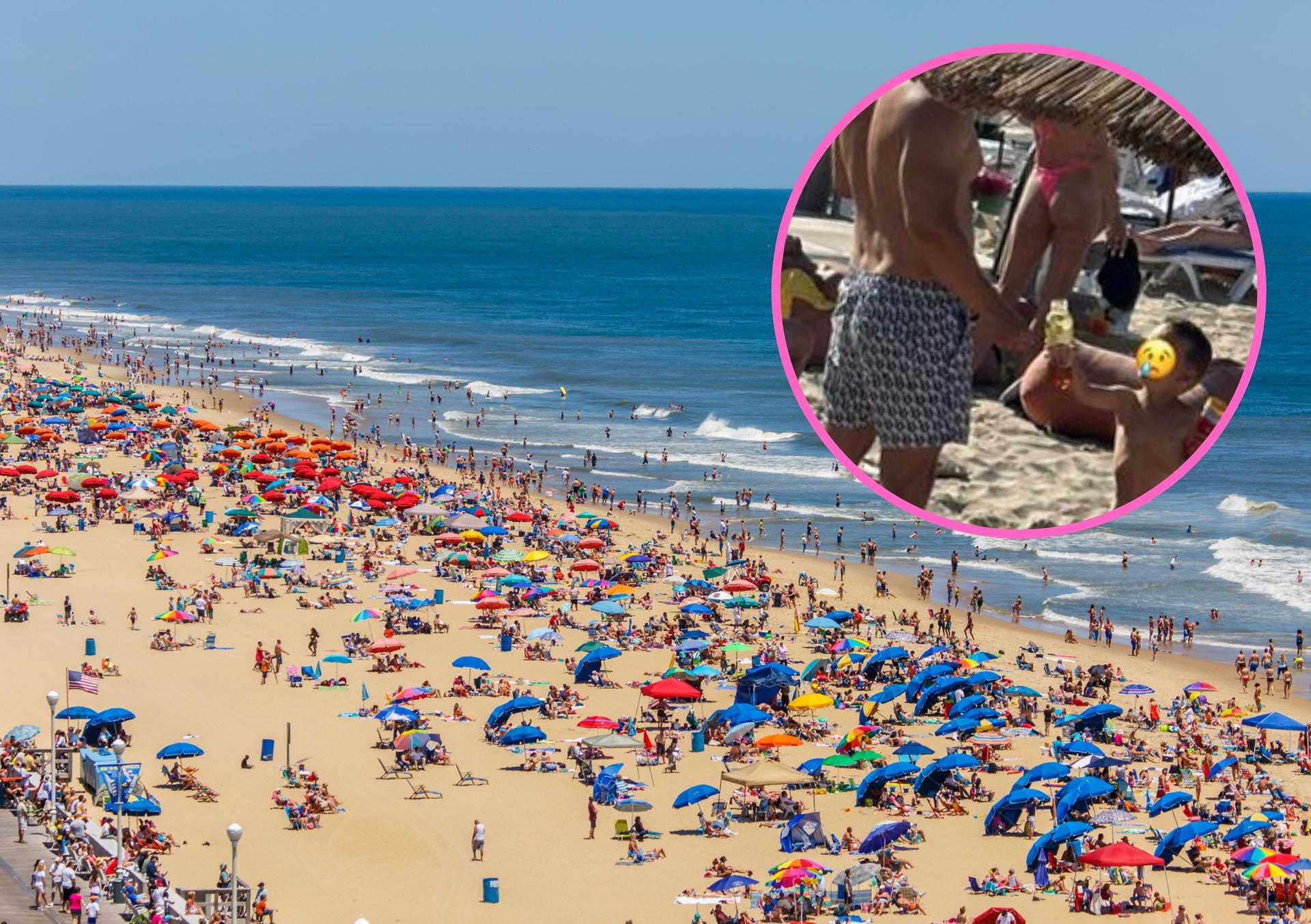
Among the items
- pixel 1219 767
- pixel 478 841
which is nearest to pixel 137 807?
pixel 478 841

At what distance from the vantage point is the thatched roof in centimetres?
343

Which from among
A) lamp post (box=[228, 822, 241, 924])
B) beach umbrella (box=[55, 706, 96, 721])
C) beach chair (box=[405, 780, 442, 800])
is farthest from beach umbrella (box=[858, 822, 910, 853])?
beach umbrella (box=[55, 706, 96, 721])

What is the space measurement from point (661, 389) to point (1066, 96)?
67212 millimetres

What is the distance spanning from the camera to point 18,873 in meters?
18.0

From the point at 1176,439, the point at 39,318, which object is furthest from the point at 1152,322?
the point at 39,318

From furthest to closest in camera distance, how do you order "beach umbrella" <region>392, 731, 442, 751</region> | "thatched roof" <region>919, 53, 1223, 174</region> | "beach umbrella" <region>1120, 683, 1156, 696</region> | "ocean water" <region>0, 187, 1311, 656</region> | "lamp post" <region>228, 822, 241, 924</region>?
"ocean water" <region>0, 187, 1311, 656</region>, "beach umbrella" <region>1120, 683, 1156, 696</region>, "beach umbrella" <region>392, 731, 442, 751</region>, "lamp post" <region>228, 822, 241, 924</region>, "thatched roof" <region>919, 53, 1223, 174</region>

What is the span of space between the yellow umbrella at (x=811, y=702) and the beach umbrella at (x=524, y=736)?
430 cm

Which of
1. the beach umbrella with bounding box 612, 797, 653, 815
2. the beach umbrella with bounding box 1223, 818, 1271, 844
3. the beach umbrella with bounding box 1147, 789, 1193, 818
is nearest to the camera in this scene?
the beach umbrella with bounding box 1223, 818, 1271, 844

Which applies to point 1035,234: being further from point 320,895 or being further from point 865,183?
point 320,895

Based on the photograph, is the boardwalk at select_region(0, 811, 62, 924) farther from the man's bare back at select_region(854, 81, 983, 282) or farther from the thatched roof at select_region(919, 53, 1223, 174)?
the thatched roof at select_region(919, 53, 1223, 174)

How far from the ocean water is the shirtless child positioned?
498 cm

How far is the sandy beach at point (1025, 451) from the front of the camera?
3535 mm

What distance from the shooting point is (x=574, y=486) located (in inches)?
1865

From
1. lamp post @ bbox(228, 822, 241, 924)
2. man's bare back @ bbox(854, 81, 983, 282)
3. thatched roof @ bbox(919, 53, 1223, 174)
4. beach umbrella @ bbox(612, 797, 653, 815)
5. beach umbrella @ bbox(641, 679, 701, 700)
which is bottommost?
beach umbrella @ bbox(612, 797, 653, 815)
